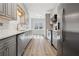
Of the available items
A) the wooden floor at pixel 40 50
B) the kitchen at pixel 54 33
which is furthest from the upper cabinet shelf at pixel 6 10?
the wooden floor at pixel 40 50

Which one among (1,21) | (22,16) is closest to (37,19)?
(22,16)

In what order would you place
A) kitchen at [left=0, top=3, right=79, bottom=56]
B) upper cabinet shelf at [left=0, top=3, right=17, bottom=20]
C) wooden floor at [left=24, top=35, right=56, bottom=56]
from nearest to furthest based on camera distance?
kitchen at [left=0, top=3, right=79, bottom=56] → upper cabinet shelf at [left=0, top=3, right=17, bottom=20] → wooden floor at [left=24, top=35, right=56, bottom=56]

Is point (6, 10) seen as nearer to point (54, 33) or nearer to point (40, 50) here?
point (40, 50)

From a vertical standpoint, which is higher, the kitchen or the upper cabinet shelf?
the upper cabinet shelf

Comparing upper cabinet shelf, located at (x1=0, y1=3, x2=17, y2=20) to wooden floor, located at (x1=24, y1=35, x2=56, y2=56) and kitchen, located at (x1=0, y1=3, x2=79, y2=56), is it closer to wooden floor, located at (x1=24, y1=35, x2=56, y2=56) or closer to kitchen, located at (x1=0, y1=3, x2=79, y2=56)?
kitchen, located at (x1=0, y1=3, x2=79, y2=56)

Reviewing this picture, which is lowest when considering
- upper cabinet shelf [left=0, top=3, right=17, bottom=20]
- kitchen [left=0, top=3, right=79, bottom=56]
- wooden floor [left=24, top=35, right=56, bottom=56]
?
wooden floor [left=24, top=35, right=56, bottom=56]

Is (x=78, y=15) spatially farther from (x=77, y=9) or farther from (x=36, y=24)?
(x=36, y=24)

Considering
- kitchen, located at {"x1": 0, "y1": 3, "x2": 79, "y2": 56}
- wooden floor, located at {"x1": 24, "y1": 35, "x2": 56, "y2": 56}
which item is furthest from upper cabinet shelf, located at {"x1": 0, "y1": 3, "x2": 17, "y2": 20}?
wooden floor, located at {"x1": 24, "y1": 35, "x2": 56, "y2": 56}

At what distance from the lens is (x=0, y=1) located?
8.00 feet

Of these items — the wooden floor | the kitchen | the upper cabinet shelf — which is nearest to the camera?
the kitchen

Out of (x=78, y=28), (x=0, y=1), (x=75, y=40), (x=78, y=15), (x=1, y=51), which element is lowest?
(x=1, y=51)

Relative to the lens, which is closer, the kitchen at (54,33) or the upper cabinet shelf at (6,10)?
the kitchen at (54,33)

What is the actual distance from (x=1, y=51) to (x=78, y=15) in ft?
4.12

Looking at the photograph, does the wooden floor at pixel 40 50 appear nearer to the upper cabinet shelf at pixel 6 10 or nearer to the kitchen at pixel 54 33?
the kitchen at pixel 54 33
